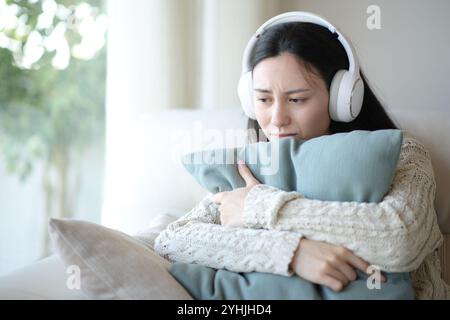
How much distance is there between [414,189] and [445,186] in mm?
332

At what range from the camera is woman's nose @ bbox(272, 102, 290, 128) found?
1012mm

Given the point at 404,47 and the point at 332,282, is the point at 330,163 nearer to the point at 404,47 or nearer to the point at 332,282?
the point at 332,282

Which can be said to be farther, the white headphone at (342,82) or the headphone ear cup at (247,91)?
the headphone ear cup at (247,91)

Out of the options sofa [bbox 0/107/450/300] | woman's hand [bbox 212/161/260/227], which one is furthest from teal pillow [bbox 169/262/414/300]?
sofa [bbox 0/107/450/300]

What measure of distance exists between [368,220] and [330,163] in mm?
117

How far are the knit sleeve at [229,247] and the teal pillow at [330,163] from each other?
0.11 m

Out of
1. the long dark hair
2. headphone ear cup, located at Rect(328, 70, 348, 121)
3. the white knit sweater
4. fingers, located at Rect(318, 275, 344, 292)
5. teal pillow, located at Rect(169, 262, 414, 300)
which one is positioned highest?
the long dark hair

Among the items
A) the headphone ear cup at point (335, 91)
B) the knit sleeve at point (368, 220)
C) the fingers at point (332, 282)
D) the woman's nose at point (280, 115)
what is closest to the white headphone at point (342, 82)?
the headphone ear cup at point (335, 91)

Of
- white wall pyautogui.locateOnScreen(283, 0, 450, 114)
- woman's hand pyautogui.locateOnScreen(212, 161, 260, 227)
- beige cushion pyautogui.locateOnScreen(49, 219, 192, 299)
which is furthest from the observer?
white wall pyautogui.locateOnScreen(283, 0, 450, 114)

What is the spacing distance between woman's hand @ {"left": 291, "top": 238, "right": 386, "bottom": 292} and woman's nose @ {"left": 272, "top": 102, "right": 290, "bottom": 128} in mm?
337

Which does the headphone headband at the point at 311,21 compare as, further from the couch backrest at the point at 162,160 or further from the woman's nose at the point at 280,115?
the couch backrest at the point at 162,160

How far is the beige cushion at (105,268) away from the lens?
0.73 metres

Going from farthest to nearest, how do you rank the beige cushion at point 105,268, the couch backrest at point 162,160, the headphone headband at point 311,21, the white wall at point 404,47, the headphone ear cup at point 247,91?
the white wall at point 404,47
the couch backrest at point 162,160
the headphone ear cup at point 247,91
the headphone headband at point 311,21
the beige cushion at point 105,268

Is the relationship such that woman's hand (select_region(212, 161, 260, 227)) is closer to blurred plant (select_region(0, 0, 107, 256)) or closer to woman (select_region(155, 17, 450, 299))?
woman (select_region(155, 17, 450, 299))
